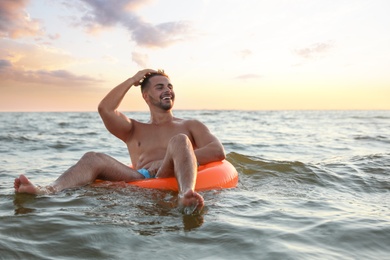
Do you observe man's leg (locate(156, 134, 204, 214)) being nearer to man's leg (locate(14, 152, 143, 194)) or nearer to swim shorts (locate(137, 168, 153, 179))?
swim shorts (locate(137, 168, 153, 179))

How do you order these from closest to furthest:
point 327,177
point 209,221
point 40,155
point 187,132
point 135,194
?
point 209,221, point 135,194, point 187,132, point 327,177, point 40,155

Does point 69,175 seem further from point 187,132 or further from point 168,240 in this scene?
point 168,240

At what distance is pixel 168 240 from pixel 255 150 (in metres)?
7.21

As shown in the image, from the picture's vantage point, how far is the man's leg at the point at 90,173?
154 inches

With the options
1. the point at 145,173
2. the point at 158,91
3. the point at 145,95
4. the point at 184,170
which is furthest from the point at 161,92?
the point at 184,170

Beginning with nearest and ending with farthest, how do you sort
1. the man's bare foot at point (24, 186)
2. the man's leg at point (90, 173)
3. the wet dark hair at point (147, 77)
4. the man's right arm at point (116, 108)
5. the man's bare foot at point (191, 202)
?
the man's bare foot at point (191, 202) < the man's bare foot at point (24, 186) < the man's leg at point (90, 173) < the man's right arm at point (116, 108) < the wet dark hair at point (147, 77)

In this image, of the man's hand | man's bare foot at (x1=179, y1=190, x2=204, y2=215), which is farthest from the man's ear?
man's bare foot at (x1=179, y1=190, x2=204, y2=215)

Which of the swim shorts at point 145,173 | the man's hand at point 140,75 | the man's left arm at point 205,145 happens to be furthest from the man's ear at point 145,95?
the swim shorts at point 145,173

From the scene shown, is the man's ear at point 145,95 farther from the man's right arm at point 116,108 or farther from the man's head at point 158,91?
the man's right arm at point 116,108

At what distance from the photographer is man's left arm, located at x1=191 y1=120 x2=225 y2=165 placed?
4.54m

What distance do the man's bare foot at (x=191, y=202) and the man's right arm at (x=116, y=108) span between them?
1748 mm

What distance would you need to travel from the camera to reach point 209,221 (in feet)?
9.84

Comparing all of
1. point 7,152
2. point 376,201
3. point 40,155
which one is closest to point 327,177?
point 376,201

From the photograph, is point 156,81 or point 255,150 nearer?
point 156,81
